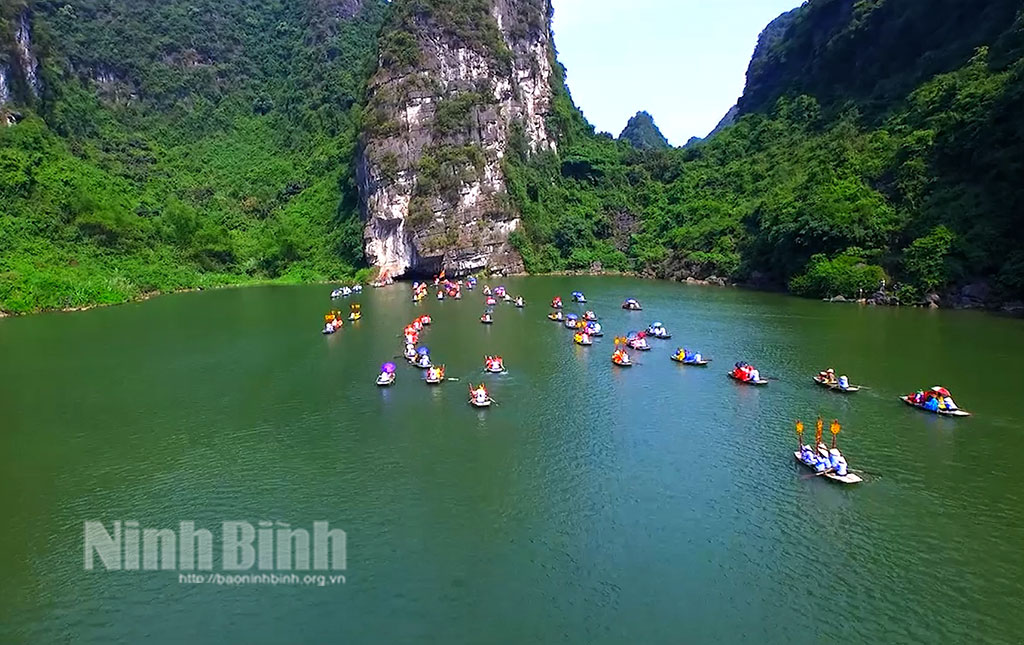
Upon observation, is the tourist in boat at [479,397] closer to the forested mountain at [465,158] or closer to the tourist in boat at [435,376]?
the tourist in boat at [435,376]

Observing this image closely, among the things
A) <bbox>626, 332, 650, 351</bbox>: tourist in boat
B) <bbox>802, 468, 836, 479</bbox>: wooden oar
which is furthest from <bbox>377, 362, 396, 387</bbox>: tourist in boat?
<bbox>802, 468, 836, 479</bbox>: wooden oar

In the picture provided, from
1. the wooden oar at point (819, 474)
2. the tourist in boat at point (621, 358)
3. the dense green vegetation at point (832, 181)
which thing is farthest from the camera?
the dense green vegetation at point (832, 181)

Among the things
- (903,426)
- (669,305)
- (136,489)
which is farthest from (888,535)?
(669,305)

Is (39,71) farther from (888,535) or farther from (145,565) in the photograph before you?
(888,535)

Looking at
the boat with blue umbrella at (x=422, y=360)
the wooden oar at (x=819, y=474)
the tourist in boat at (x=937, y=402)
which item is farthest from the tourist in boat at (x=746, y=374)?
the boat with blue umbrella at (x=422, y=360)

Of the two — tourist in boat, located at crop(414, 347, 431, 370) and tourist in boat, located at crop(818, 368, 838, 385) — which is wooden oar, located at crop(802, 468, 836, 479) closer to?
tourist in boat, located at crop(818, 368, 838, 385)

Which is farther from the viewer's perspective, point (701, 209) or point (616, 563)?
point (701, 209)

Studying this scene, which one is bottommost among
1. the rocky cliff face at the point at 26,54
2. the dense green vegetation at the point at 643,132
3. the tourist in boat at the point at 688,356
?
the tourist in boat at the point at 688,356
